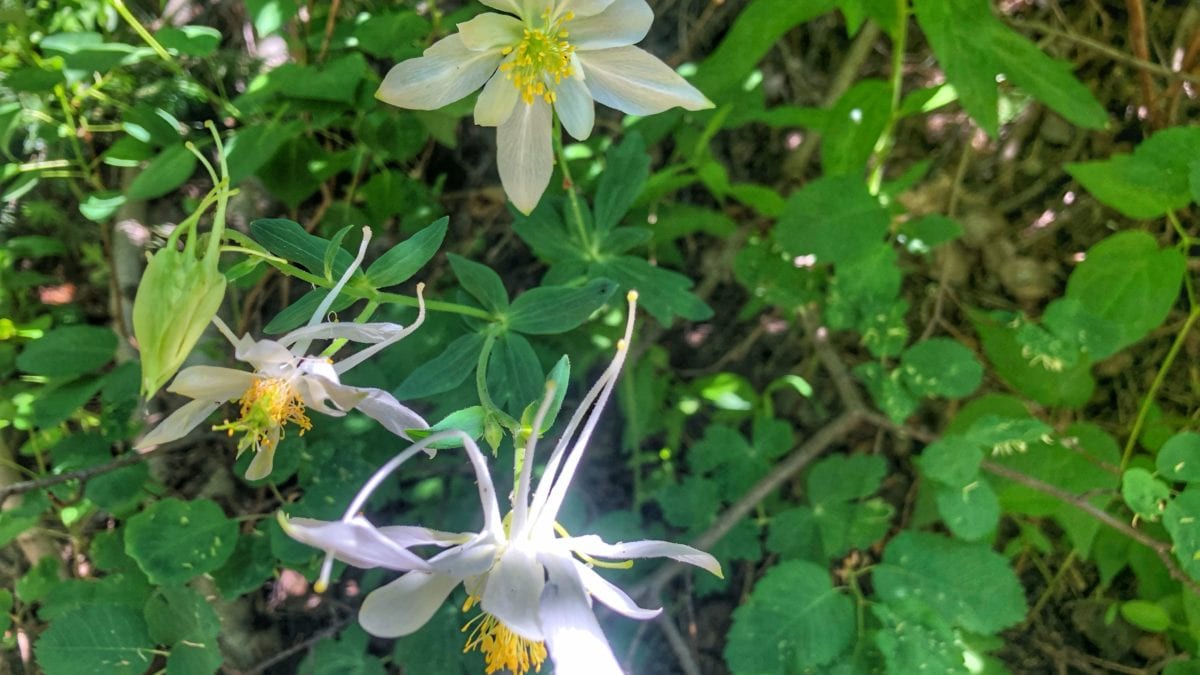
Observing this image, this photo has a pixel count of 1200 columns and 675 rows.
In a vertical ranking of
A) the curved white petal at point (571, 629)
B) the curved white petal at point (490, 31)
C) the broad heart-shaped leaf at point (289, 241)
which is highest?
the curved white petal at point (490, 31)

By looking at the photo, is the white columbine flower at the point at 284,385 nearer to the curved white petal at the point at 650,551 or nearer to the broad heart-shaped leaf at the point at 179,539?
the curved white petal at the point at 650,551

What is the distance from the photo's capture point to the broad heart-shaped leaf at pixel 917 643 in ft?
3.75

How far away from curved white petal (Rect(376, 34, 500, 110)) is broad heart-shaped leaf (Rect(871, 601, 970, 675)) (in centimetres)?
93

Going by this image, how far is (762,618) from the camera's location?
Answer: 1.24m

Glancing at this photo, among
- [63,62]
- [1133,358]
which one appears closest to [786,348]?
[1133,358]

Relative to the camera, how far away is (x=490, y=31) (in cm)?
98

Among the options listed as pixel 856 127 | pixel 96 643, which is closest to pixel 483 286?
pixel 856 127

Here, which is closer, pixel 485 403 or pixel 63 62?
pixel 485 403

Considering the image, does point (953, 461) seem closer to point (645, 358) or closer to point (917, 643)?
point (917, 643)

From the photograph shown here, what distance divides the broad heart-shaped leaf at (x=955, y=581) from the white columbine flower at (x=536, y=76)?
783mm

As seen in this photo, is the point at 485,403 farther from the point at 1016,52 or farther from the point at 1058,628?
the point at 1058,628

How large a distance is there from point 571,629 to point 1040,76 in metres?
1.05

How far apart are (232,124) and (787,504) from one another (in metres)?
1.24

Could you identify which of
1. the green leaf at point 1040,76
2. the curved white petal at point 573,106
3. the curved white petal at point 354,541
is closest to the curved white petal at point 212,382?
the curved white petal at point 354,541
